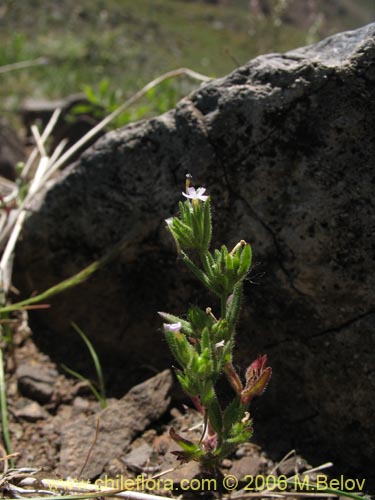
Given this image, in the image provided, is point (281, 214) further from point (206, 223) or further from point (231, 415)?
point (231, 415)

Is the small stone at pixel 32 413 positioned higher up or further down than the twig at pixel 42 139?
further down

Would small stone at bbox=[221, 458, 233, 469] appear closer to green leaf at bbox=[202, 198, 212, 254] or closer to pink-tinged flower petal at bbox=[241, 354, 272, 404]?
pink-tinged flower petal at bbox=[241, 354, 272, 404]

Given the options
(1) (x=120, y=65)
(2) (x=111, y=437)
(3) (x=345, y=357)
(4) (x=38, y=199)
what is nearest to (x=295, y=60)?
(3) (x=345, y=357)

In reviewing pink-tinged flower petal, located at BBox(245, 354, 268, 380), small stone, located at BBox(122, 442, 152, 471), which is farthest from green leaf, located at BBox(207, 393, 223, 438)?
small stone, located at BBox(122, 442, 152, 471)

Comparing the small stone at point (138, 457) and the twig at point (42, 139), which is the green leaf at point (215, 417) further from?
the twig at point (42, 139)

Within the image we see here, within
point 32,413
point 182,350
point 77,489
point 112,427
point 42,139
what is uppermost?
point 42,139

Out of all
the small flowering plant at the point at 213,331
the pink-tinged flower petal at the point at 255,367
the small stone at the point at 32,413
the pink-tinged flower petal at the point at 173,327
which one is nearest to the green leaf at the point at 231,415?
the small flowering plant at the point at 213,331

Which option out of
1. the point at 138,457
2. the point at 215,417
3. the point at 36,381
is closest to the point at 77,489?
the point at 138,457

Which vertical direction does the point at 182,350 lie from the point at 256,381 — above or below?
above
